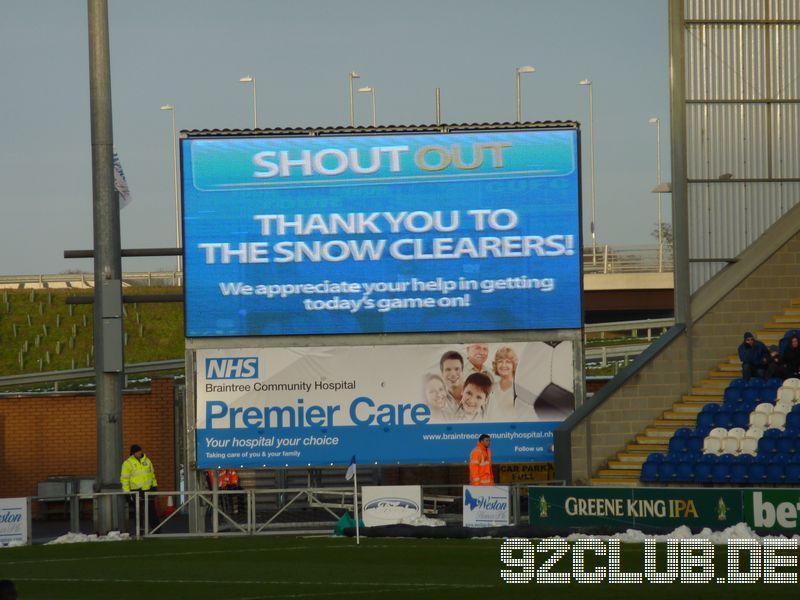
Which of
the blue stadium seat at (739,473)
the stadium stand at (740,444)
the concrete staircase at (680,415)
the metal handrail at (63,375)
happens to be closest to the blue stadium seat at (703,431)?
the stadium stand at (740,444)

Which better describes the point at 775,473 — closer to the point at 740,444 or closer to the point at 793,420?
the point at 740,444

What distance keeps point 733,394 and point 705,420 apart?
879 mm

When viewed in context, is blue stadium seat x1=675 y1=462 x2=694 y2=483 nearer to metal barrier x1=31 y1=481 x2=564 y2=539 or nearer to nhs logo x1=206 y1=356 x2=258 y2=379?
metal barrier x1=31 y1=481 x2=564 y2=539

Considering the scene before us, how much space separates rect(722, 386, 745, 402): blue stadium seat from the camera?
28.9 m

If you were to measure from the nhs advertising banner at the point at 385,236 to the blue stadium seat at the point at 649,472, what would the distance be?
309cm

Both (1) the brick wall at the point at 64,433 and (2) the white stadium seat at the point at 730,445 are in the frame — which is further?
(1) the brick wall at the point at 64,433

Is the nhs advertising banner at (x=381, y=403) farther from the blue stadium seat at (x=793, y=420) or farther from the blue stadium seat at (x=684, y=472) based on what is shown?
the blue stadium seat at (x=793, y=420)

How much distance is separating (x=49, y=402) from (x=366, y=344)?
1176cm

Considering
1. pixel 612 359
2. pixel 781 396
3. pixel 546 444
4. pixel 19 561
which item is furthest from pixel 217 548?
pixel 612 359

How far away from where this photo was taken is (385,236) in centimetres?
2903

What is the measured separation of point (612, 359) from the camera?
48.1m

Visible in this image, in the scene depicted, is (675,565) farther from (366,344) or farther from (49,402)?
(49,402)

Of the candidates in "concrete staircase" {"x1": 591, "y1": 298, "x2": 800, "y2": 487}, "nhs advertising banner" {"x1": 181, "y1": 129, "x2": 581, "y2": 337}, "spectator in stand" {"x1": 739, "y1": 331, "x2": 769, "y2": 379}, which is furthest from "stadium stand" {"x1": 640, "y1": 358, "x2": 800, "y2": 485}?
"nhs advertising banner" {"x1": 181, "y1": 129, "x2": 581, "y2": 337}

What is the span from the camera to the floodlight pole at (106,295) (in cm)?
2620
